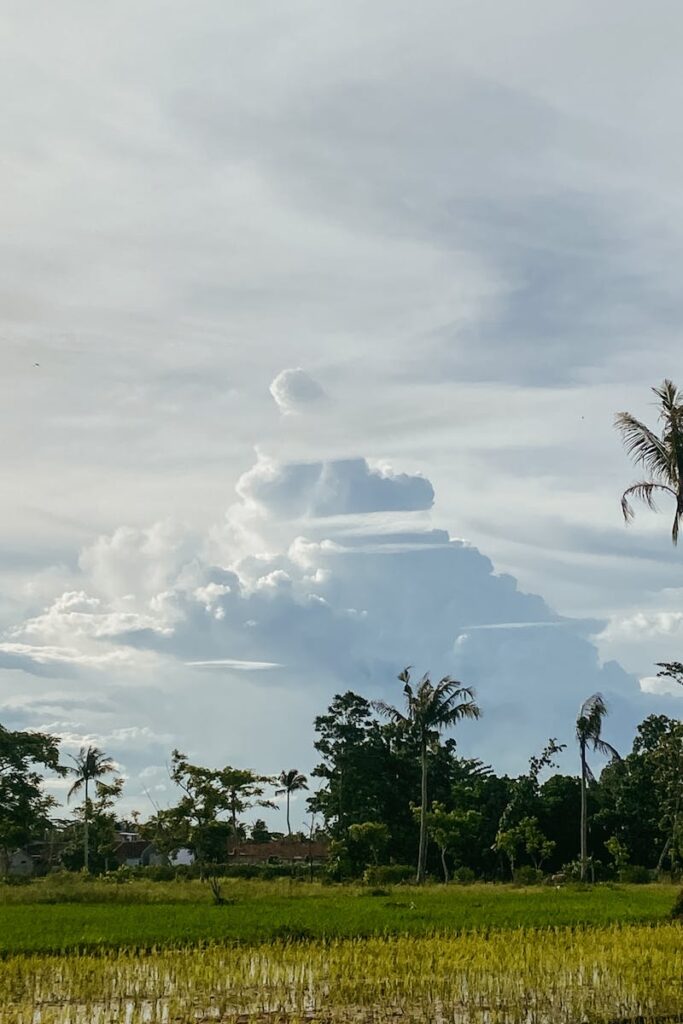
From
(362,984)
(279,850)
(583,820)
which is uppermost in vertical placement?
(583,820)

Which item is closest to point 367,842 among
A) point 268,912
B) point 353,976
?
point 268,912

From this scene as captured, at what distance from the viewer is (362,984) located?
15625mm

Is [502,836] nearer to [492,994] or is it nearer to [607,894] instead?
[607,894]

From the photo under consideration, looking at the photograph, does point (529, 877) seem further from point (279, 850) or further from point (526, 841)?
point (279, 850)

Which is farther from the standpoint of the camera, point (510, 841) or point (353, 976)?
point (510, 841)

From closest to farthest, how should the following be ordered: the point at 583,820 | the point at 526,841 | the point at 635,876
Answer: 1. the point at 635,876
2. the point at 583,820
3. the point at 526,841

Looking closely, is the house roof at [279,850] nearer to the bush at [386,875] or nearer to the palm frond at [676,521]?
the bush at [386,875]

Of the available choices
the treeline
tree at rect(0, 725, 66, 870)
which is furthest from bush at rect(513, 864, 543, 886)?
tree at rect(0, 725, 66, 870)

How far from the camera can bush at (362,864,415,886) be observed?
168 feet

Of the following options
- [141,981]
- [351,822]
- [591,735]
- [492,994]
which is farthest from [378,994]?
[351,822]

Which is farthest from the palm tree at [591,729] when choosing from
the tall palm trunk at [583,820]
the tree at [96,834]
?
the tree at [96,834]

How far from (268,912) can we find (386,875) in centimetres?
2422

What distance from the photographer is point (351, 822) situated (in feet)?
217

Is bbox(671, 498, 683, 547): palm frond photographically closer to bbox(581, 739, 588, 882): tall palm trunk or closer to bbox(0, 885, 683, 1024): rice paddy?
bbox(0, 885, 683, 1024): rice paddy
